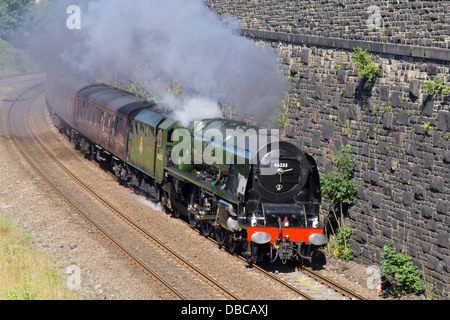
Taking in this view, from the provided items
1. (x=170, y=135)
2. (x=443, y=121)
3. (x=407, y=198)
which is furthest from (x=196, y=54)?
(x=443, y=121)

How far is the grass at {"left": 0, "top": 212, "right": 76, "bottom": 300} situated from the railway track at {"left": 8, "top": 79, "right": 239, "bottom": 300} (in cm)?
200

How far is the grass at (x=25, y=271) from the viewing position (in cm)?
1138

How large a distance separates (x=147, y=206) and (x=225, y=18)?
7.86 metres

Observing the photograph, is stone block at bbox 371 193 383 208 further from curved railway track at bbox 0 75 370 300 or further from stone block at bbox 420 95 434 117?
stone block at bbox 420 95 434 117

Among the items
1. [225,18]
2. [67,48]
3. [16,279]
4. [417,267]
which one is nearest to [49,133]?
[67,48]

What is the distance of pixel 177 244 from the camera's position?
1552 centimetres

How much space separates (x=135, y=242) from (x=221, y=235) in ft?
7.64

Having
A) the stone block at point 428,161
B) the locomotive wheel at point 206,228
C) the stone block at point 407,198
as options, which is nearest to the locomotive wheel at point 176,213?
the locomotive wheel at point 206,228

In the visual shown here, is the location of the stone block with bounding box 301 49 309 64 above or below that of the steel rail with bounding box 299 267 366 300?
above

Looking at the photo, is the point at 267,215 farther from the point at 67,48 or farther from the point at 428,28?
the point at 67,48

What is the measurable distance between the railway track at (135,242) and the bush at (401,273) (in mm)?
3650

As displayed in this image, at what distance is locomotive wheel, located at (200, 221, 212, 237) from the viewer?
15966 mm

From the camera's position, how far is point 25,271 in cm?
1292

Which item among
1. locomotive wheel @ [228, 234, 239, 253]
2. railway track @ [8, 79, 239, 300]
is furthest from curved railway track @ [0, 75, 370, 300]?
locomotive wheel @ [228, 234, 239, 253]
